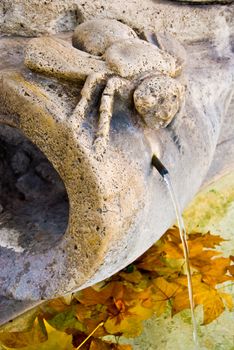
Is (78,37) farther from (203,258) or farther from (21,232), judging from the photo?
(203,258)

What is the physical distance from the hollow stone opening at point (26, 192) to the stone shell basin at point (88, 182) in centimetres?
5

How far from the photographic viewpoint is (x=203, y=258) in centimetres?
223

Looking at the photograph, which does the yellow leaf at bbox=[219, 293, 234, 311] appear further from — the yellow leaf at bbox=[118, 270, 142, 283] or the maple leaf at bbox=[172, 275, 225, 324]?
the yellow leaf at bbox=[118, 270, 142, 283]

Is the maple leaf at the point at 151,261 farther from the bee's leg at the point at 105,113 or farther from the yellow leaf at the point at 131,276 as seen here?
the bee's leg at the point at 105,113

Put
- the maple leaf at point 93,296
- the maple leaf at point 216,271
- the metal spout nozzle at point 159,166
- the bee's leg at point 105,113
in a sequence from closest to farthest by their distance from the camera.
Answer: the bee's leg at point 105,113 < the metal spout nozzle at point 159,166 < the maple leaf at point 93,296 < the maple leaf at point 216,271

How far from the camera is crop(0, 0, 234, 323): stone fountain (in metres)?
1.36

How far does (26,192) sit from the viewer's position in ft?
6.31

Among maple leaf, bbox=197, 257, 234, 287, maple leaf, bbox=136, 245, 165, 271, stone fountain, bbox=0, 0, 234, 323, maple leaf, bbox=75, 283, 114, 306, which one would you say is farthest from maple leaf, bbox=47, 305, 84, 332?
maple leaf, bbox=197, 257, 234, 287

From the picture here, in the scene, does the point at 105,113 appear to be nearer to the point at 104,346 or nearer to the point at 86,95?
the point at 86,95

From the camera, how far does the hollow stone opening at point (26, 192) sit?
1.74 metres

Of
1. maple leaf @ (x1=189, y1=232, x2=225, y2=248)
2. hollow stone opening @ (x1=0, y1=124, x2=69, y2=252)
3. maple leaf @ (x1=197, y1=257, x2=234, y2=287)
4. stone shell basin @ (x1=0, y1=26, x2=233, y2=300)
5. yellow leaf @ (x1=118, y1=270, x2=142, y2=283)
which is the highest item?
stone shell basin @ (x1=0, y1=26, x2=233, y2=300)

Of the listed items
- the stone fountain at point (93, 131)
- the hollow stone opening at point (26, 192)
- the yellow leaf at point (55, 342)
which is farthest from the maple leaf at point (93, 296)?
the hollow stone opening at point (26, 192)

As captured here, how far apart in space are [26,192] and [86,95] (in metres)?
0.64

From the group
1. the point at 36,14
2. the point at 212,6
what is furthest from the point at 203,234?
the point at 36,14
